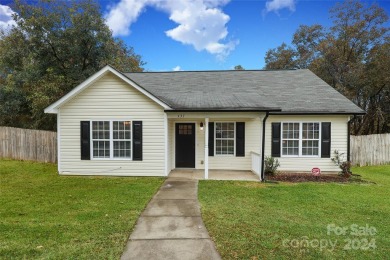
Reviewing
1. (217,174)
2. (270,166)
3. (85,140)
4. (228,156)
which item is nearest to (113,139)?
(85,140)

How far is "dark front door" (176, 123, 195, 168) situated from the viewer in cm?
1084

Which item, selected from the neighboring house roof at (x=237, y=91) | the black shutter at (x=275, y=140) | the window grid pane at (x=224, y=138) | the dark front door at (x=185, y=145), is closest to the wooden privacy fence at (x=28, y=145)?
the neighboring house roof at (x=237, y=91)

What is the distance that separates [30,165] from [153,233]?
391 inches

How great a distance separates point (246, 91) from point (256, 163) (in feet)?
13.1

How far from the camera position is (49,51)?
1554 centimetres

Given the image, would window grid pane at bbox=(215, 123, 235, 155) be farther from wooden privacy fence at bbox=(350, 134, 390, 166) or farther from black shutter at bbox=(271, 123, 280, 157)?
wooden privacy fence at bbox=(350, 134, 390, 166)

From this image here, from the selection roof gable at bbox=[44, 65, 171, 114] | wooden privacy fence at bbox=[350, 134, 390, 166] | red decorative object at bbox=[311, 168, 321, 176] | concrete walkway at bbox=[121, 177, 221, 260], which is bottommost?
concrete walkway at bbox=[121, 177, 221, 260]

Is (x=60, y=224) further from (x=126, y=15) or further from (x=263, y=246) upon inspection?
(x=126, y=15)

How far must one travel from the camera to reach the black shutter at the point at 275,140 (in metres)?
10.2

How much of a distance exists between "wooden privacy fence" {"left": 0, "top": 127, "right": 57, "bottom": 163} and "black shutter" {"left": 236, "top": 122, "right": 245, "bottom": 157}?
361 inches

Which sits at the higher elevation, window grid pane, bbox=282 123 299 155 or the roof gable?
the roof gable

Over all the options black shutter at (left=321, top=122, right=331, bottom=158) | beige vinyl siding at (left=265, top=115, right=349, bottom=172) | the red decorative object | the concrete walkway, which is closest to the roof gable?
the concrete walkway

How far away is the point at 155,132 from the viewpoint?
9273 mm

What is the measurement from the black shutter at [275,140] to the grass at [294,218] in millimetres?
2125
